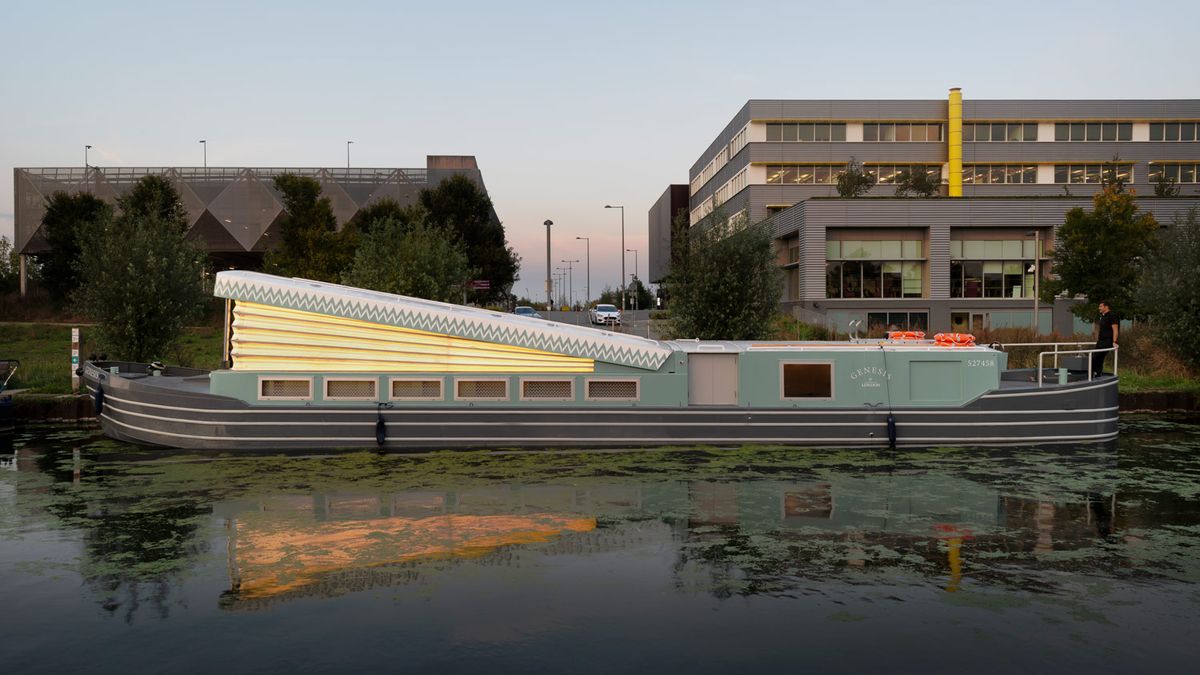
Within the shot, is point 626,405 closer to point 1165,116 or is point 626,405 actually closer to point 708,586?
point 708,586

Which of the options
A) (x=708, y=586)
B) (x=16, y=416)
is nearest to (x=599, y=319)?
(x=16, y=416)

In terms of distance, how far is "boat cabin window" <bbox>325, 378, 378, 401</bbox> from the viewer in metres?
18.9

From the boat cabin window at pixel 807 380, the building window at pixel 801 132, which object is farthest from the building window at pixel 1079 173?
the boat cabin window at pixel 807 380

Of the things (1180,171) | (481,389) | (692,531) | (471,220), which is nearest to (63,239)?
(471,220)

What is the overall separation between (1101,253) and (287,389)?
37131 millimetres

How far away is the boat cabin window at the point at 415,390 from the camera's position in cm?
1881

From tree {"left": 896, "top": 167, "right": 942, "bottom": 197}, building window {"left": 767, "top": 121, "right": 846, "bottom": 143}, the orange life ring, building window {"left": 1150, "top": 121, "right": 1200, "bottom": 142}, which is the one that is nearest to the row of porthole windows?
the orange life ring

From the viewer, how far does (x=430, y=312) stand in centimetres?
1869

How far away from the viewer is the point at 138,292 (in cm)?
2855

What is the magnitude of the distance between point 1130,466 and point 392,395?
46.4 ft

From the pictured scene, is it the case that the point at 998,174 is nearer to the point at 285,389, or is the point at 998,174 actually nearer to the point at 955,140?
the point at 955,140

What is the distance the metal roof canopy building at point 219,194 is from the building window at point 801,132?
2537 centimetres

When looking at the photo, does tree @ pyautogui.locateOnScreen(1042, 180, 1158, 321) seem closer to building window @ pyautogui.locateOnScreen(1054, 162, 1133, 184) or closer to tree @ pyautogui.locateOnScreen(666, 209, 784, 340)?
tree @ pyautogui.locateOnScreen(666, 209, 784, 340)

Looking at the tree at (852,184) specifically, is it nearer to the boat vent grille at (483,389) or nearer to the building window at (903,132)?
the building window at (903,132)
